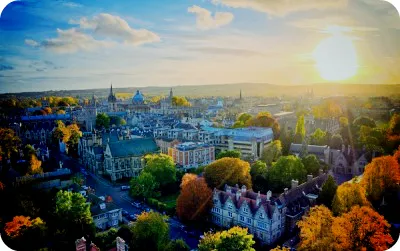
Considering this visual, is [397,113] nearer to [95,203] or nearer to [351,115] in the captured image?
[351,115]

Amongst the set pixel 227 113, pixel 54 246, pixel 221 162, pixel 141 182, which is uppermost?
pixel 227 113

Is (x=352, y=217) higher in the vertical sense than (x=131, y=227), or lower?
higher

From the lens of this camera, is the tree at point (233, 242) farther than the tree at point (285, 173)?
No

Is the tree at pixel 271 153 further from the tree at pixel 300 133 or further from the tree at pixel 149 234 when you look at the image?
the tree at pixel 149 234

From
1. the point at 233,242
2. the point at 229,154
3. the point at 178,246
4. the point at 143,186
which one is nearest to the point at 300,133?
the point at 229,154

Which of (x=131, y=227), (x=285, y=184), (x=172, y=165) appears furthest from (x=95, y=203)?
(x=285, y=184)

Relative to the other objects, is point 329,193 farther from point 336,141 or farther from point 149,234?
point 149,234

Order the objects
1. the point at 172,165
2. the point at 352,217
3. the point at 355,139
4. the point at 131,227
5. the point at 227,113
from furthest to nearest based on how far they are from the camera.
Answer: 1. the point at 227,113
2. the point at 355,139
3. the point at 172,165
4. the point at 131,227
5. the point at 352,217

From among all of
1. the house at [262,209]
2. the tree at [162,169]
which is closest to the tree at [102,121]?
the tree at [162,169]
